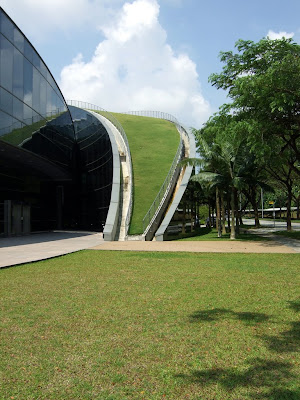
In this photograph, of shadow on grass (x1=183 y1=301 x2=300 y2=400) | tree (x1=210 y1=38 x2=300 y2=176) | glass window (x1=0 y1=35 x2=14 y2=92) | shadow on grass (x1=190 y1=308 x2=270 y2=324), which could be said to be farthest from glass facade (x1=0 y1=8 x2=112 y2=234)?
shadow on grass (x1=183 y1=301 x2=300 y2=400)

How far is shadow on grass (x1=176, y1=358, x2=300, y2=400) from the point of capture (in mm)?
3475

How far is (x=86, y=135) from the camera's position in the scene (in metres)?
40.2

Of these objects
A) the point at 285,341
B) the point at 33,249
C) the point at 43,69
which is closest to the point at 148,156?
the point at 43,69

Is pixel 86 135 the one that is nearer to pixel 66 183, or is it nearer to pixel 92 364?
pixel 66 183

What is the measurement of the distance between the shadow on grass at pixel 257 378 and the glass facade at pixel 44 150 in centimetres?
1857

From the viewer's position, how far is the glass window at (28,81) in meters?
22.6

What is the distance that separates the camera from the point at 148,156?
3331 cm

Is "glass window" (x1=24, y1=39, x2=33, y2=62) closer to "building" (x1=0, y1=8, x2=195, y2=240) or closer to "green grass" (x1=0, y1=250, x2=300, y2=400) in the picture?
"building" (x1=0, y1=8, x2=195, y2=240)

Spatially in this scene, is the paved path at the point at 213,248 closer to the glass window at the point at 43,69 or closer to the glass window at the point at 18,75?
the glass window at the point at 18,75

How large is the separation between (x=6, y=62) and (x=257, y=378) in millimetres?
21191

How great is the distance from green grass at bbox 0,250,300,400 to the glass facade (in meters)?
14.7

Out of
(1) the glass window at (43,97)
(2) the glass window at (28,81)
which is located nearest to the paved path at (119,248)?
(2) the glass window at (28,81)

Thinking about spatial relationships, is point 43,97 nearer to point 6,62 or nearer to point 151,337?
point 6,62

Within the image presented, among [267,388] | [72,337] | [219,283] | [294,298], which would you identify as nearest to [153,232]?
[219,283]
